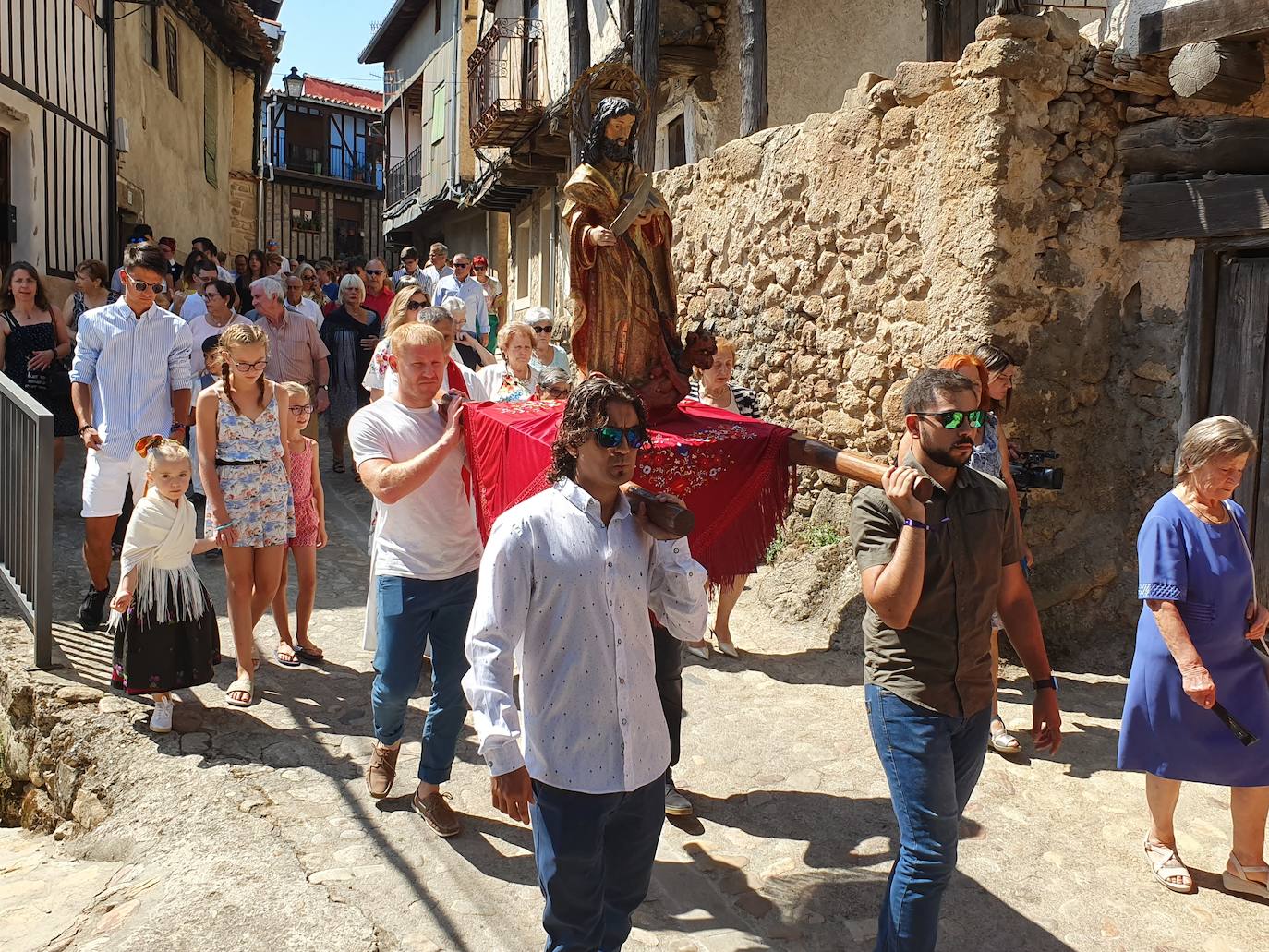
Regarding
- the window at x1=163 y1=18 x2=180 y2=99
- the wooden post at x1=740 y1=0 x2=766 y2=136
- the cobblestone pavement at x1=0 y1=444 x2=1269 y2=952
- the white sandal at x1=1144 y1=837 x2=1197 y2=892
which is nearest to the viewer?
the cobblestone pavement at x1=0 y1=444 x2=1269 y2=952

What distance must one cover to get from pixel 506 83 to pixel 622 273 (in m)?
15.4

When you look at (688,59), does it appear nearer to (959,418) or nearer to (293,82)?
(959,418)

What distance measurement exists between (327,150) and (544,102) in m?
24.5

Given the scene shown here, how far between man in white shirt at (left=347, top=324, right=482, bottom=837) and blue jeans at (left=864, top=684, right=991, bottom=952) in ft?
5.75

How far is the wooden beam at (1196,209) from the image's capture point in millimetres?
5426

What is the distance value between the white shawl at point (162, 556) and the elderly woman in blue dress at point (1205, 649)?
13.3 feet

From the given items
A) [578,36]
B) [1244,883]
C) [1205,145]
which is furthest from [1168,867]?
[578,36]

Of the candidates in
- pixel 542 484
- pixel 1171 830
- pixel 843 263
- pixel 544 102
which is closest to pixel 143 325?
pixel 542 484

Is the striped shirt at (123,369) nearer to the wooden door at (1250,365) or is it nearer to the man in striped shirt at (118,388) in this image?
the man in striped shirt at (118,388)

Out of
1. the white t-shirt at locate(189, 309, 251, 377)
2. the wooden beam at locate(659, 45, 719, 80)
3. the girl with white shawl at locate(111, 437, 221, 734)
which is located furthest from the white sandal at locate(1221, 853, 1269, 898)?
the wooden beam at locate(659, 45, 719, 80)

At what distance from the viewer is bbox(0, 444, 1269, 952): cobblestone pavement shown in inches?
136

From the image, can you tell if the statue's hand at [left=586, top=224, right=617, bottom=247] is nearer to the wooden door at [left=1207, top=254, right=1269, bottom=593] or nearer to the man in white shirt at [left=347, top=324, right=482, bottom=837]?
the man in white shirt at [left=347, top=324, right=482, bottom=837]

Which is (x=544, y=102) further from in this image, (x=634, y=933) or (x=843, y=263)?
(x=634, y=933)

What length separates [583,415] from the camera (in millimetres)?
2646
